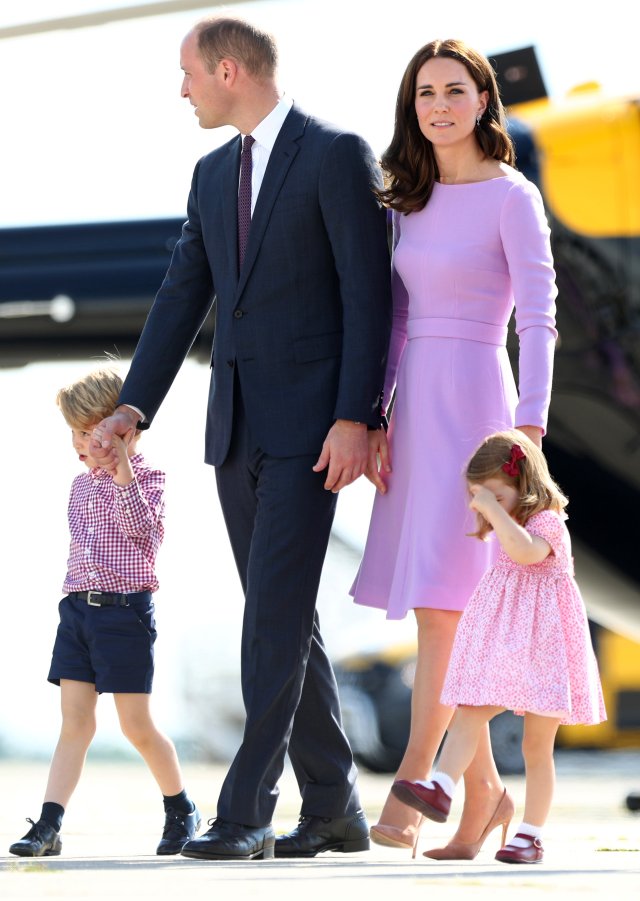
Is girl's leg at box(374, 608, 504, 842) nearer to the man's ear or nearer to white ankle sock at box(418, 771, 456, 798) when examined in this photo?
white ankle sock at box(418, 771, 456, 798)

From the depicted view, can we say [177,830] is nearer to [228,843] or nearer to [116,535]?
[228,843]

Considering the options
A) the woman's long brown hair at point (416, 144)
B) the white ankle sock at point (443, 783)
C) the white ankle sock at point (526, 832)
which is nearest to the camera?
the white ankle sock at point (443, 783)

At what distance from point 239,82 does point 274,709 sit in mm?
1103

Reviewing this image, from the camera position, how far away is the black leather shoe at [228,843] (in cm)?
267

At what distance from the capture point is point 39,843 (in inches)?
113

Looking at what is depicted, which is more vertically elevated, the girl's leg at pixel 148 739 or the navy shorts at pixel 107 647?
the navy shorts at pixel 107 647

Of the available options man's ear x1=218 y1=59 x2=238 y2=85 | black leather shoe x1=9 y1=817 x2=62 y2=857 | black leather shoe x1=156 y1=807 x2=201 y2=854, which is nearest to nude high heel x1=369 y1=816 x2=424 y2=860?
black leather shoe x1=156 y1=807 x2=201 y2=854

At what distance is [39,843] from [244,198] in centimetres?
119

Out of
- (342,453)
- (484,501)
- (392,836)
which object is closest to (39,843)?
(392,836)

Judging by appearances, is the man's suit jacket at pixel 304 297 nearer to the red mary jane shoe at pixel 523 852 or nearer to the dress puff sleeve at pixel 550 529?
the dress puff sleeve at pixel 550 529

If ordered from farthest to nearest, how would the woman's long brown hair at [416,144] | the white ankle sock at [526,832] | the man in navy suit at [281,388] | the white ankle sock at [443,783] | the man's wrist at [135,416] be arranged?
the man's wrist at [135,416] → the woman's long brown hair at [416,144] → the man in navy suit at [281,388] → the white ankle sock at [526,832] → the white ankle sock at [443,783]

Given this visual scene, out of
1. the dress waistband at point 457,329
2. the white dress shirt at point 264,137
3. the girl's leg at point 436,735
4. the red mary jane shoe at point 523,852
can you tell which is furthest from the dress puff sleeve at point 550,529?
the white dress shirt at point 264,137

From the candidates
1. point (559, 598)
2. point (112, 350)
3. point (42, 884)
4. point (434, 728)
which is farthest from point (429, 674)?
point (112, 350)

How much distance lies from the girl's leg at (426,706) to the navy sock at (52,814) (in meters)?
0.59
